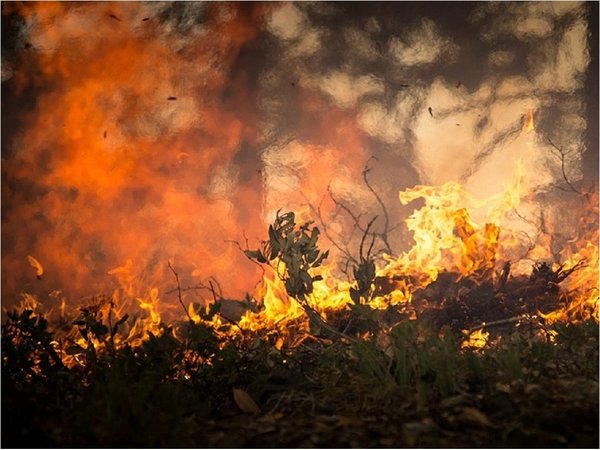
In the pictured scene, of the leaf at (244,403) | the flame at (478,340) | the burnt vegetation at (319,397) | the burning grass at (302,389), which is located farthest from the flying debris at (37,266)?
the leaf at (244,403)

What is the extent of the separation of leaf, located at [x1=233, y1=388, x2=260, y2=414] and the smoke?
251 inches

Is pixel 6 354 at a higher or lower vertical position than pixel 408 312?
lower

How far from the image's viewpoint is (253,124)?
9891 millimetres

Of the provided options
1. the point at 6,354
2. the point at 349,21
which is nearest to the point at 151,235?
the point at 349,21

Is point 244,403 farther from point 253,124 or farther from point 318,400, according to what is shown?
point 253,124

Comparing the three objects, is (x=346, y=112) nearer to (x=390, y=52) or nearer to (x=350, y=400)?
(x=390, y=52)

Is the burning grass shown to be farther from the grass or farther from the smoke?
the smoke

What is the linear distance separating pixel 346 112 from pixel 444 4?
258 centimetres

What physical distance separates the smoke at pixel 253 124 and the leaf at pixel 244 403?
638cm

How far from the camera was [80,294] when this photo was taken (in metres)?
9.27

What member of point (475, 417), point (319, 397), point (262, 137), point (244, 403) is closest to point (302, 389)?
point (319, 397)

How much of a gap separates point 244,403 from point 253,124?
23.8 feet

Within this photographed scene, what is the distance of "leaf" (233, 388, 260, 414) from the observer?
3.20 meters

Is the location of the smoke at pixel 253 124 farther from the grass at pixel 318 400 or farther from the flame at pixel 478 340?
the grass at pixel 318 400
